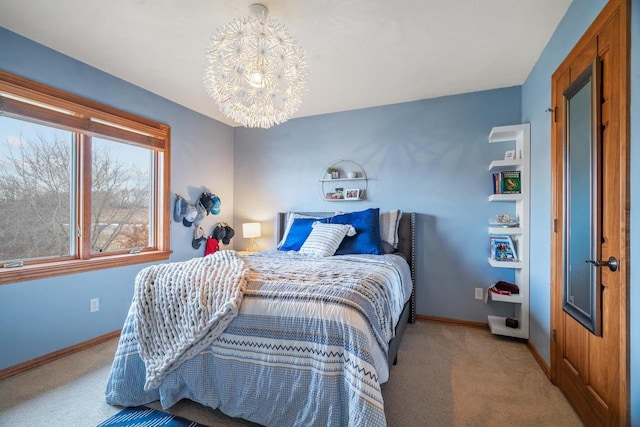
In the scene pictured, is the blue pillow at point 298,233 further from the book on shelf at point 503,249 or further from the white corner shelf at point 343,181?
the book on shelf at point 503,249

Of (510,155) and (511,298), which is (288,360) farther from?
(510,155)

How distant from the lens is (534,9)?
1798 millimetres

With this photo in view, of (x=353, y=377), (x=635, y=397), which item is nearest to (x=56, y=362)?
(x=353, y=377)

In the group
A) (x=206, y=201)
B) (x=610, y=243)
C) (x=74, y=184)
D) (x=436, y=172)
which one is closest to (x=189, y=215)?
(x=206, y=201)

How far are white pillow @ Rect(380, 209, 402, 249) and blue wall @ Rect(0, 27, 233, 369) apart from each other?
7.75 feet

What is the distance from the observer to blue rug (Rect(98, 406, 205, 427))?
1.53 meters

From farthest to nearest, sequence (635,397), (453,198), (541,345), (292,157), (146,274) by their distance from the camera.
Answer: (292,157) < (453,198) < (541,345) < (146,274) < (635,397)

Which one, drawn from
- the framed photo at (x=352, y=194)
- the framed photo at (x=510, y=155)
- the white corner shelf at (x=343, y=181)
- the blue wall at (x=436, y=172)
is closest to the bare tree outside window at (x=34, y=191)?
the blue wall at (x=436, y=172)

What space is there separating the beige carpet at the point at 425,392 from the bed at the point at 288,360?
23 cm

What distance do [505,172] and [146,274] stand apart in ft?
10.0

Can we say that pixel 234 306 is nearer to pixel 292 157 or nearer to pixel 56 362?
pixel 56 362

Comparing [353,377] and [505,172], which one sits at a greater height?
[505,172]

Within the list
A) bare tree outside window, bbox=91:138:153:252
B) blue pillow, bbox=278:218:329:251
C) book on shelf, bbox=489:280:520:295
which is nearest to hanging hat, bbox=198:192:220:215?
bare tree outside window, bbox=91:138:153:252

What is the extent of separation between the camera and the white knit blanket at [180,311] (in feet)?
4.74
